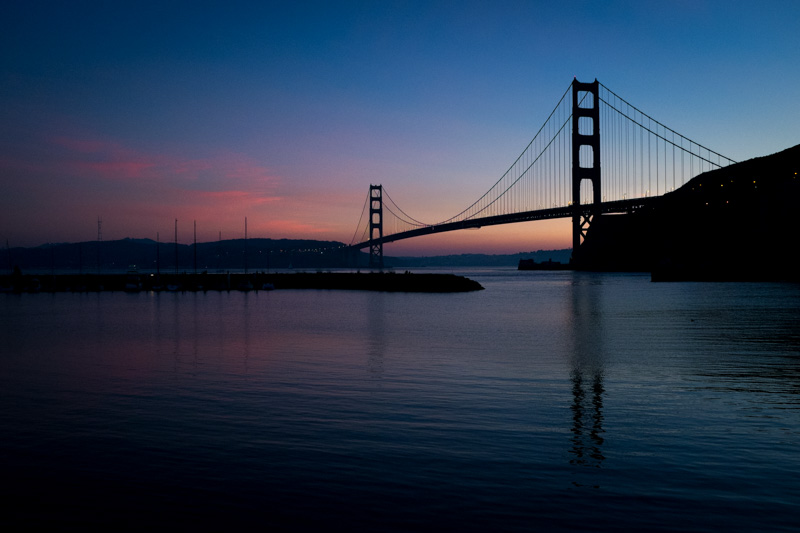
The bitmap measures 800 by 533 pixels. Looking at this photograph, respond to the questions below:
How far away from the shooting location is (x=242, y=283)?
6044 centimetres

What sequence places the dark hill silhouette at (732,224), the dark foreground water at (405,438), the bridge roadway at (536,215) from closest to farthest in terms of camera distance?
the dark foreground water at (405,438), the dark hill silhouette at (732,224), the bridge roadway at (536,215)

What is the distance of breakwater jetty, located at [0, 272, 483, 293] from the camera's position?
181 ft

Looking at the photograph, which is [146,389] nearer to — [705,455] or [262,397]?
[262,397]

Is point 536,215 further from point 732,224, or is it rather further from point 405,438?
point 405,438

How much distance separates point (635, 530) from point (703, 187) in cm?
8593

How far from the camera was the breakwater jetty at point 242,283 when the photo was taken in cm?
5531

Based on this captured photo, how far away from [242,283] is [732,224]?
5488cm

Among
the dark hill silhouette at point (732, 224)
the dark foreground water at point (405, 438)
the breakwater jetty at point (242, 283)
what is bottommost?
the dark foreground water at point (405, 438)

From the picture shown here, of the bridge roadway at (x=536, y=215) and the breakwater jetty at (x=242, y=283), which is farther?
the bridge roadway at (x=536, y=215)

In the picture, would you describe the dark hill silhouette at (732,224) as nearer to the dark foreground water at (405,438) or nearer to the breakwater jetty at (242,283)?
the breakwater jetty at (242,283)

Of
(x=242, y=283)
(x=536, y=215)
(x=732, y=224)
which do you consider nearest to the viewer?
(x=242, y=283)

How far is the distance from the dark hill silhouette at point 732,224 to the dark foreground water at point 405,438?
56670mm

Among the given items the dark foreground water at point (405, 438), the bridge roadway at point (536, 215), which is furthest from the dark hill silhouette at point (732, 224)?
the dark foreground water at point (405, 438)

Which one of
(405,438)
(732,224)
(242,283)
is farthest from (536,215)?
(405,438)
